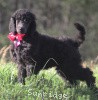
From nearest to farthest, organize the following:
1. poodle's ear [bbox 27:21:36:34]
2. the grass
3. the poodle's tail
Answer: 1. the grass
2. poodle's ear [bbox 27:21:36:34]
3. the poodle's tail

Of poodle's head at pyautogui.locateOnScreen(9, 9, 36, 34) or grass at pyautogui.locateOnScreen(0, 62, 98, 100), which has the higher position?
poodle's head at pyautogui.locateOnScreen(9, 9, 36, 34)

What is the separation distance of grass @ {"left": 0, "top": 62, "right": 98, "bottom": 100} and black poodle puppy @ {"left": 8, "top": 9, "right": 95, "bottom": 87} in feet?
0.64

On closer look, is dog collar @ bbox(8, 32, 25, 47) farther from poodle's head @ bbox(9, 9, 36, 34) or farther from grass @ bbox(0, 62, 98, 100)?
grass @ bbox(0, 62, 98, 100)

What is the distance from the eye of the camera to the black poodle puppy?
9367 millimetres

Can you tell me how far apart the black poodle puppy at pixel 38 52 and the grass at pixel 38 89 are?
0.64 feet

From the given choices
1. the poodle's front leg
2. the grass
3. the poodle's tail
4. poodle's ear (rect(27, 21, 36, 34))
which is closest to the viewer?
the grass

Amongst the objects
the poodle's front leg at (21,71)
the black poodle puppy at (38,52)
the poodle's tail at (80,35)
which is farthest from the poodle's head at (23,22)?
the poodle's tail at (80,35)

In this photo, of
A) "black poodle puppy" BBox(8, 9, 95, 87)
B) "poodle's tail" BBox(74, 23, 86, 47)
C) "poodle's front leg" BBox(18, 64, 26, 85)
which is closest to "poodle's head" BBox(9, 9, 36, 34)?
"black poodle puppy" BBox(8, 9, 95, 87)

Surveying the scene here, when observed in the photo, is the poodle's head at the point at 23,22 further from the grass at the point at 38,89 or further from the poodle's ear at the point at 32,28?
the grass at the point at 38,89

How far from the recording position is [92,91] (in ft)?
32.2

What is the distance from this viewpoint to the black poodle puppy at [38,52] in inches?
369

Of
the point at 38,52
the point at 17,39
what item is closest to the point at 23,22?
the point at 17,39

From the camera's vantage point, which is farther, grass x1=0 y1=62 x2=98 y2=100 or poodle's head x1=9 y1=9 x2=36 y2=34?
poodle's head x1=9 y1=9 x2=36 y2=34

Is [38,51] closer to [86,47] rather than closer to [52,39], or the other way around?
[52,39]
